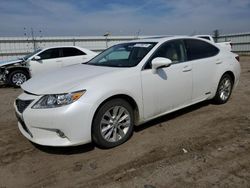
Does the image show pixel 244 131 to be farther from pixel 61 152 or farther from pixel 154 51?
pixel 61 152

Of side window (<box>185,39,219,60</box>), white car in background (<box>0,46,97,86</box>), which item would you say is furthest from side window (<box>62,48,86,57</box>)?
side window (<box>185,39,219,60</box>)

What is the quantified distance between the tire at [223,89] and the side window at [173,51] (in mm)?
1362

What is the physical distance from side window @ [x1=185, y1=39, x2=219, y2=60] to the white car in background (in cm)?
609

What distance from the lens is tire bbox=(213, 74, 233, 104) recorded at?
5.84 meters

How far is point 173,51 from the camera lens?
4.86 metres

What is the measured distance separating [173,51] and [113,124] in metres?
1.83

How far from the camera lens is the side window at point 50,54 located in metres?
10.8

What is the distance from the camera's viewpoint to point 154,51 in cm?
448

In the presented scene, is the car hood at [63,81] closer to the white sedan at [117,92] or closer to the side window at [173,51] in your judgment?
the white sedan at [117,92]

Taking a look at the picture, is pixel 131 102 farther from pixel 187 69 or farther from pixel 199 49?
pixel 199 49

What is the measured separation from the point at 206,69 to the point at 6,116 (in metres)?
4.37

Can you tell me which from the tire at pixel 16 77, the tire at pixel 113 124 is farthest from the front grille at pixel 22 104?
the tire at pixel 16 77

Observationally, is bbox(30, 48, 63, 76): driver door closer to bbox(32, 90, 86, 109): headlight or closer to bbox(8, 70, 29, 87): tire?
bbox(8, 70, 29, 87): tire

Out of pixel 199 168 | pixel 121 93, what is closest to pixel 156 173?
pixel 199 168
